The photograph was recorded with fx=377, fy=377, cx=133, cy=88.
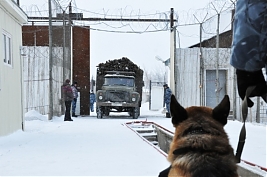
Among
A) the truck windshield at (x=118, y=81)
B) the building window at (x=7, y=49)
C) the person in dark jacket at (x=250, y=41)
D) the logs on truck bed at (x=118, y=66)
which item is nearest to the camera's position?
the person in dark jacket at (x=250, y=41)

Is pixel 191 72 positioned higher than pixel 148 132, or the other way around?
pixel 191 72

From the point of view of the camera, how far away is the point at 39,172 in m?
5.04

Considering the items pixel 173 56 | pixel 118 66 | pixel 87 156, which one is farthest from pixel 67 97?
pixel 87 156

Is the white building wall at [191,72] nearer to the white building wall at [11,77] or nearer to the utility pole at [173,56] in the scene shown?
the utility pole at [173,56]

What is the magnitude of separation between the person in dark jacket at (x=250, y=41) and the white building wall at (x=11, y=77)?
789 cm

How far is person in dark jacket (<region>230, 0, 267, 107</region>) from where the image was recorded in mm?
1789

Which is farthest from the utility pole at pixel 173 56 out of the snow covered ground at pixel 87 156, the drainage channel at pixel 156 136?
the snow covered ground at pixel 87 156

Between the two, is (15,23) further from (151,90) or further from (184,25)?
(151,90)

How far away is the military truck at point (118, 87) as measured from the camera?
18.0 meters

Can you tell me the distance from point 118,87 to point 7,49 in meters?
8.99

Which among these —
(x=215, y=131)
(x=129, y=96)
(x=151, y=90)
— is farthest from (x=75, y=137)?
(x=151, y=90)

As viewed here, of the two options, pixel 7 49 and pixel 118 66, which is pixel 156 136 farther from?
pixel 118 66

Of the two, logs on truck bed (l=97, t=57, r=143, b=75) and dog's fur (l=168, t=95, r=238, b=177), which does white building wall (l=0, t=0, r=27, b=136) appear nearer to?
dog's fur (l=168, t=95, r=238, b=177)

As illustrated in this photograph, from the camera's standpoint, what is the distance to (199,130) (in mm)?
2111
